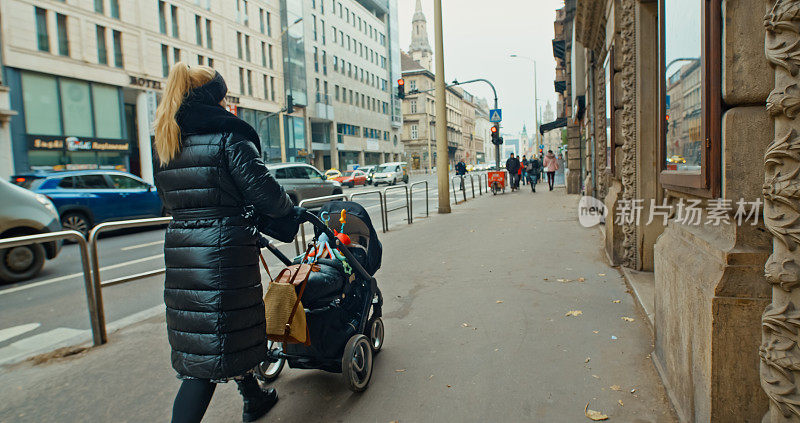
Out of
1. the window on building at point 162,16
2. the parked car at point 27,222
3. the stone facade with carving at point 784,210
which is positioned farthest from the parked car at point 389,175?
the stone facade with carving at point 784,210

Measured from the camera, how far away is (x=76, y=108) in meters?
29.3

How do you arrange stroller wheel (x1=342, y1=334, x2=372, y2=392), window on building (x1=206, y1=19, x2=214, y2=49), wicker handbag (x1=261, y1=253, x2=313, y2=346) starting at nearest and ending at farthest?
wicker handbag (x1=261, y1=253, x2=313, y2=346) → stroller wheel (x1=342, y1=334, x2=372, y2=392) → window on building (x1=206, y1=19, x2=214, y2=49)

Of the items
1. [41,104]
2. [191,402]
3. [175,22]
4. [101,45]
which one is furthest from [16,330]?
[175,22]

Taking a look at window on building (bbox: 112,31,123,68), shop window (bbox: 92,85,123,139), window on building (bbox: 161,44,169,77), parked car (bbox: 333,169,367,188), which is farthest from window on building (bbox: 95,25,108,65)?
parked car (bbox: 333,169,367,188)

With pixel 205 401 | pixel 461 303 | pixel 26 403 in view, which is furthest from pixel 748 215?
pixel 26 403

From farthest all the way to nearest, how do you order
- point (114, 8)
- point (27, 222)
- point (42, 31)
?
point (114, 8) < point (42, 31) < point (27, 222)

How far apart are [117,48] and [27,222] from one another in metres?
29.5

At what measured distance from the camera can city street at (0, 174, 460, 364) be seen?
478 centimetres

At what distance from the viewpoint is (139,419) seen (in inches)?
126

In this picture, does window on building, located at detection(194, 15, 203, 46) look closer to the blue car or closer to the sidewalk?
the blue car

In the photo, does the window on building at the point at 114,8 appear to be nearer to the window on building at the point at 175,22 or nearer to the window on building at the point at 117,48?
the window on building at the point at 117,48

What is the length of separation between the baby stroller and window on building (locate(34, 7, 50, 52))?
31.4 m

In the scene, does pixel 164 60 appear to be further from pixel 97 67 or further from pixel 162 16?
pixel 97 67

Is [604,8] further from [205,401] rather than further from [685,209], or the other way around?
[205,401]
